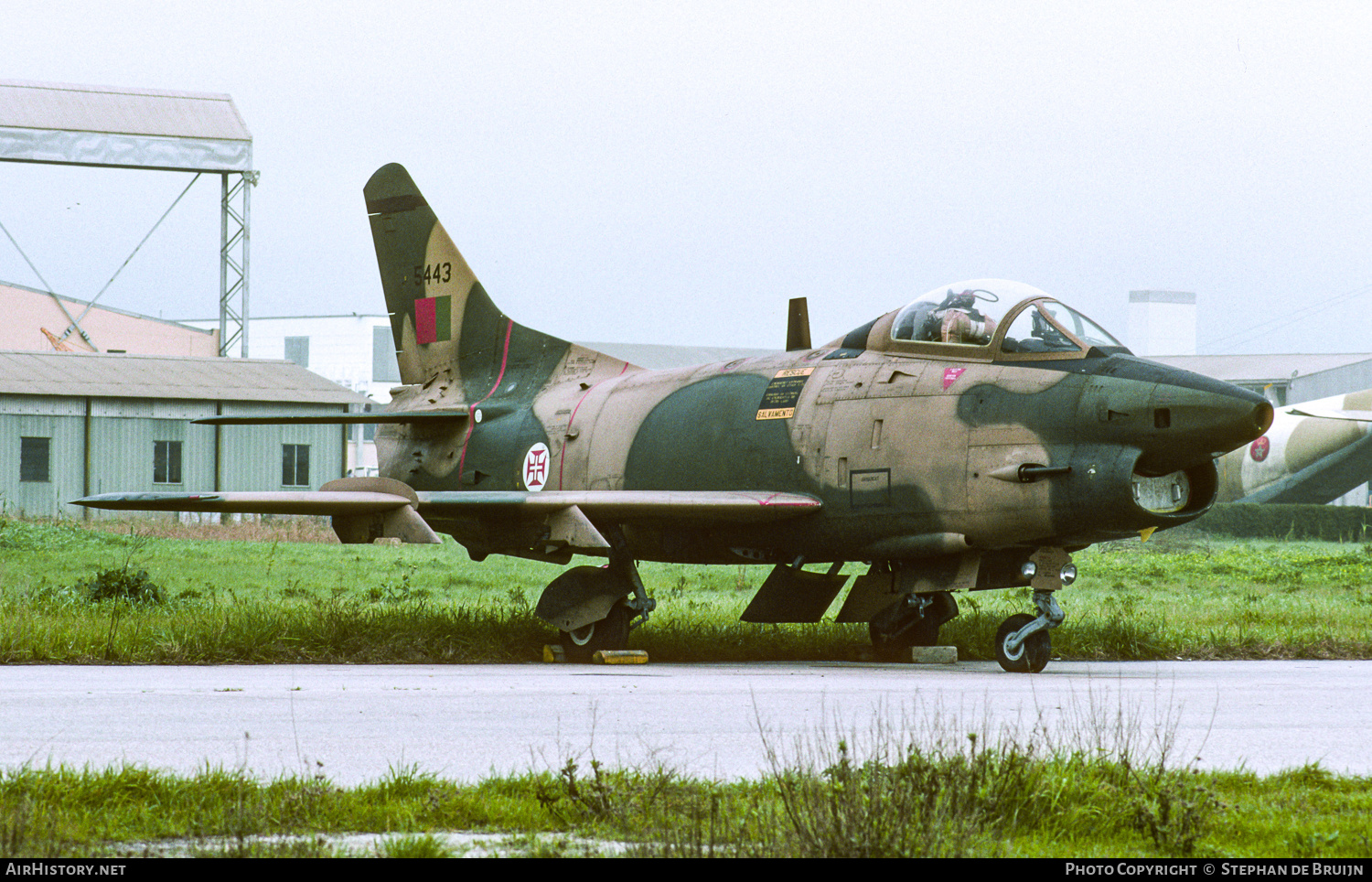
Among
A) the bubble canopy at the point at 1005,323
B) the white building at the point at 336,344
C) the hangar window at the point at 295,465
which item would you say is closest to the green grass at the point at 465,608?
the bubble canopy at the point at 1005,323

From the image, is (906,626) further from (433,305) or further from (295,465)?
(295,465)

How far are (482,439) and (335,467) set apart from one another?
24671 mm

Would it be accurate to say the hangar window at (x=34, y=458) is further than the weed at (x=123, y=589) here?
Yes

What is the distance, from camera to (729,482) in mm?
13539

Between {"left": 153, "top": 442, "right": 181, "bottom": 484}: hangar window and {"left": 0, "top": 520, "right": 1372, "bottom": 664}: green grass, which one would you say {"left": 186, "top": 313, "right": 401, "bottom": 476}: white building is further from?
{"left": 0, "top": 520, "right": 1372, "bottom": 664}: green grass

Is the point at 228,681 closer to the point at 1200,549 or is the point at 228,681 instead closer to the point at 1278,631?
the point at 1278,631

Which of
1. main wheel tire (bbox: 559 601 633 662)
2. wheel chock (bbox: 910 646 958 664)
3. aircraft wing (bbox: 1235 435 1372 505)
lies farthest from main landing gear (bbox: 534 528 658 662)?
aircraft wing (bbox: 1235 435 1372 505)

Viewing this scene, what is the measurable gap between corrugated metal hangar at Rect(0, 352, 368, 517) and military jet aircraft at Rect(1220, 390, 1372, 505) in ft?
79.8

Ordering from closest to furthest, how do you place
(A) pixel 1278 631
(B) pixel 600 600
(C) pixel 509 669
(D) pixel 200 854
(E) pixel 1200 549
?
(D) pixel 200 854 < (C) pixel 509 669 < (B) pixel 600 600 < (A) pixel 1278 631 < (E) pixel 1200 549

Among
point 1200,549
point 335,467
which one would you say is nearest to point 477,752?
point 1200,549

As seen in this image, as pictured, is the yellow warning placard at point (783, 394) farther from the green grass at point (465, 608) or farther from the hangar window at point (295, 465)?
the hangar window at point (295, 465)

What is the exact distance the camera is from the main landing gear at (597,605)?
44.0 feet

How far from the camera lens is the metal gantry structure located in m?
42.9

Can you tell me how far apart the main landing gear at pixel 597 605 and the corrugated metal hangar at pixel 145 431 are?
77.8ft
